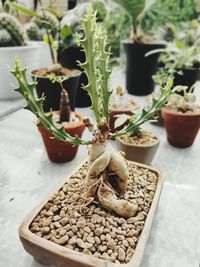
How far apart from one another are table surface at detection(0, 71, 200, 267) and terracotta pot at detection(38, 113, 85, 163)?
2cm

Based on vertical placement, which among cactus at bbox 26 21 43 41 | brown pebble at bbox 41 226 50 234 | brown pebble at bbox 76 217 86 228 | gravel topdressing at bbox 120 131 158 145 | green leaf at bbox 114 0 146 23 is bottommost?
gravel topdressing at bbox 120 131 158 145

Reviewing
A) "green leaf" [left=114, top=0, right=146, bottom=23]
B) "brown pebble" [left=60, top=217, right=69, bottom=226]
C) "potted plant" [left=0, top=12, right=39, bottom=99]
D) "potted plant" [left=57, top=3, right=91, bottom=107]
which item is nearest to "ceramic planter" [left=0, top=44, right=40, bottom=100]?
"potted plant" [left=0, top=12, right=39, bottom=99]

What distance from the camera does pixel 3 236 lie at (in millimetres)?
482

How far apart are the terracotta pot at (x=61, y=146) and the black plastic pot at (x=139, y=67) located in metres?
0.55

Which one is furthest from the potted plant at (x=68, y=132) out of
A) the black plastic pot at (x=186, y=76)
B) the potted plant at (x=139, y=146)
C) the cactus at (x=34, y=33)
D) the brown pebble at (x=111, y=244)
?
the cactus at (x=34, y=33)

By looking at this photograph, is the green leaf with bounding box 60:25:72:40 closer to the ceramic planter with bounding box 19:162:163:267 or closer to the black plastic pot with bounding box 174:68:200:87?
the black plastic pot with bounding box 174:68:200:87

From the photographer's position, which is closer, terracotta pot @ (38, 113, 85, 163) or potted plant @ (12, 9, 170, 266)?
potted plant @ (12, 9, 170, 266)

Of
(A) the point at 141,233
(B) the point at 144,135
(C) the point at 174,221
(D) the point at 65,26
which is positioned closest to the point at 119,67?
(D) the point at 65,26

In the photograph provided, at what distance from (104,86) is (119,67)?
130cm

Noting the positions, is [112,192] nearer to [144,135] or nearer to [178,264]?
[178,264]

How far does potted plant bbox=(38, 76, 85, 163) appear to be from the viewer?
682 mm

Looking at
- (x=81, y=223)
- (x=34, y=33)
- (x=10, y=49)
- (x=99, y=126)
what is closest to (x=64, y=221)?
(x=81, y=223)

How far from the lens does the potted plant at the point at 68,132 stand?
682mm

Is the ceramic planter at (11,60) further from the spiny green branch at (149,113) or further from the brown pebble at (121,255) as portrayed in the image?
the brown pebble at (121,255)
